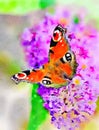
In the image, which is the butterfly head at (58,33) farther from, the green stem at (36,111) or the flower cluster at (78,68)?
the green stem at (36,111)

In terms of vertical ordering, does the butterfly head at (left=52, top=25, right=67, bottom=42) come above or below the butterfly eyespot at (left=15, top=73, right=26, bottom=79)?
above

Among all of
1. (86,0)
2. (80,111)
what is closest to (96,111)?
(80,111)

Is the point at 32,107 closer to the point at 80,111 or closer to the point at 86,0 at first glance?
the point at 80,111

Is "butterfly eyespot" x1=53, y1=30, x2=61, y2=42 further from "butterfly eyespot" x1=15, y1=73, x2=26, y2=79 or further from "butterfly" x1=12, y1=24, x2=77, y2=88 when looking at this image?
"butterfly eyespot" x1=15, y1=73, x2=26, y2=79

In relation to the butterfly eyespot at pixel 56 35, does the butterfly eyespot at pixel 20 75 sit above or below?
below

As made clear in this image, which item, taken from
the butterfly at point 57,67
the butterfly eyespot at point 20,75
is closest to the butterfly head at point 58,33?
the butterfly at point 57,67

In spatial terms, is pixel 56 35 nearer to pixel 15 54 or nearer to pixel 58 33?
pixel 58 33

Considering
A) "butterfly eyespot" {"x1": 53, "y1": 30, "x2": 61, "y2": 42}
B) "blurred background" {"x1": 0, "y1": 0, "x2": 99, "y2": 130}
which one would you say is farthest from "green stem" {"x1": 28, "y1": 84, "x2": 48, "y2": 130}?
"butterfly eyespot" {"x1": 53, "y1": 30, "x2": 61, "y2": 42}
